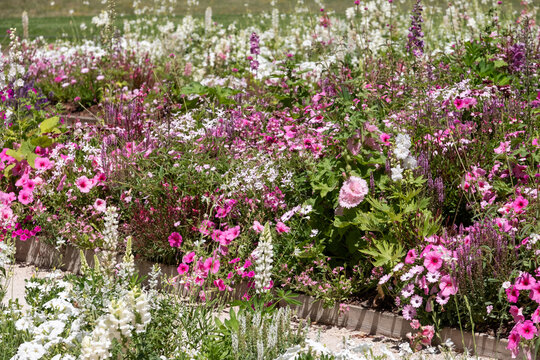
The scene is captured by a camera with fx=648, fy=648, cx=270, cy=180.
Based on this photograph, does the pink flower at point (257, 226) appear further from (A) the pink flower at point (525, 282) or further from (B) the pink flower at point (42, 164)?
(B) the pink flower at point (42, 164)

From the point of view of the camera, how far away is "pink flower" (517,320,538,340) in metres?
3.33

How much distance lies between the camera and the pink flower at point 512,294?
346 centimetres

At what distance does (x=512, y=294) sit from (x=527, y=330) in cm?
21

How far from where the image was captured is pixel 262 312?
3.18m

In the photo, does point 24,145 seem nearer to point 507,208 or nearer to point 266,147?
point 266,147

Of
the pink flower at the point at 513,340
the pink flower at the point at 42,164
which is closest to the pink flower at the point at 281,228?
the pink flower at the point at 513,340

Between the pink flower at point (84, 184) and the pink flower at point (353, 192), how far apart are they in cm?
219

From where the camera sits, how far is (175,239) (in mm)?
4582

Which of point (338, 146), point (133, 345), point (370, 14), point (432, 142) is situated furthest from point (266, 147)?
point (370, 14)

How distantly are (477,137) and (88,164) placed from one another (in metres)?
3.16

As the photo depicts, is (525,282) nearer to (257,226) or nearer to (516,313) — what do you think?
(516,313)

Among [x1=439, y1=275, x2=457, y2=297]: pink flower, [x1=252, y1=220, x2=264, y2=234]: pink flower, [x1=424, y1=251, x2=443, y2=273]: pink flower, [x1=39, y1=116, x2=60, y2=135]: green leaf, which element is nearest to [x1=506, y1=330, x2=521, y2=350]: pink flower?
[x1=439, y1=275, x2=457, y2=297]: pink flower

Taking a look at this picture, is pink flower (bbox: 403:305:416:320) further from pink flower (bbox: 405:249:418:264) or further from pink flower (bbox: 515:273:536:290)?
pink flower (bbox: 515:273:536:290)

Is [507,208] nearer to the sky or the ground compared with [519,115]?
nearer to the ground
